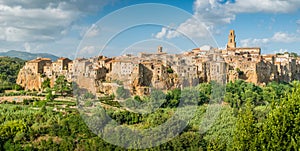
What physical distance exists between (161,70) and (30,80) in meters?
9.05

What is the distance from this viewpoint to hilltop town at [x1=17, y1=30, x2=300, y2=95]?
35.5 ft

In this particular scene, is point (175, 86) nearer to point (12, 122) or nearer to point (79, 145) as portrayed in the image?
point (79, 145)

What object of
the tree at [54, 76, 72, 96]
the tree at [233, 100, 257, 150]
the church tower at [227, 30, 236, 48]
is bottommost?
the tree at [233, 100, 257, 150]

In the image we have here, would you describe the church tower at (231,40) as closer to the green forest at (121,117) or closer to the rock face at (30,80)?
the green forest at (121,117)

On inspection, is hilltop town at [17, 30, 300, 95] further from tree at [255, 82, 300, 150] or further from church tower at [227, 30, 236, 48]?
tree at [255, 82, 300, 150]

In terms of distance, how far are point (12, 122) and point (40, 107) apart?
2.35m

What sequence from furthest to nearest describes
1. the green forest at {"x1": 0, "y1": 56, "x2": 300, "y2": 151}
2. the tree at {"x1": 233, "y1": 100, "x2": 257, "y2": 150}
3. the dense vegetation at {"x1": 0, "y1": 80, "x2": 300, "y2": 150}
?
the dense vegetation at {"x1": 0, "y1": 80, "x2": 300, "y2": 150} < the green forest at {"x1": 0, "y1": 56, "x2": 300, "y2": 151} < the tree at {"x1": 233, "y1": 100, "x2": 257, "y2": 150}

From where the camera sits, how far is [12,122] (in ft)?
42.2

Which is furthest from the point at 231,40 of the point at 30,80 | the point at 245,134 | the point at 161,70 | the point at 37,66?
the point at 245,134

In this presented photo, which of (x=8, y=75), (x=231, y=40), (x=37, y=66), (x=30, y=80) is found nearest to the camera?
(x=30, y=80)

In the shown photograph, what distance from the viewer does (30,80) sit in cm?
1941

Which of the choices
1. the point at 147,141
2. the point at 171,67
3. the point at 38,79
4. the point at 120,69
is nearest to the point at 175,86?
the point at 171,67

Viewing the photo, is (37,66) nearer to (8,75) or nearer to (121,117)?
(8,75)

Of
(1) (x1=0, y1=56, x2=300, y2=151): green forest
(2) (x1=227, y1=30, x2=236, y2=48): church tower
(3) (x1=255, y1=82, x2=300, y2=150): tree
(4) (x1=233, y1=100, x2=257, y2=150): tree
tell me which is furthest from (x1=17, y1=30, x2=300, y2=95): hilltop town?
(3) (x1=255, y1=82, x2=300, y2=150): tree
